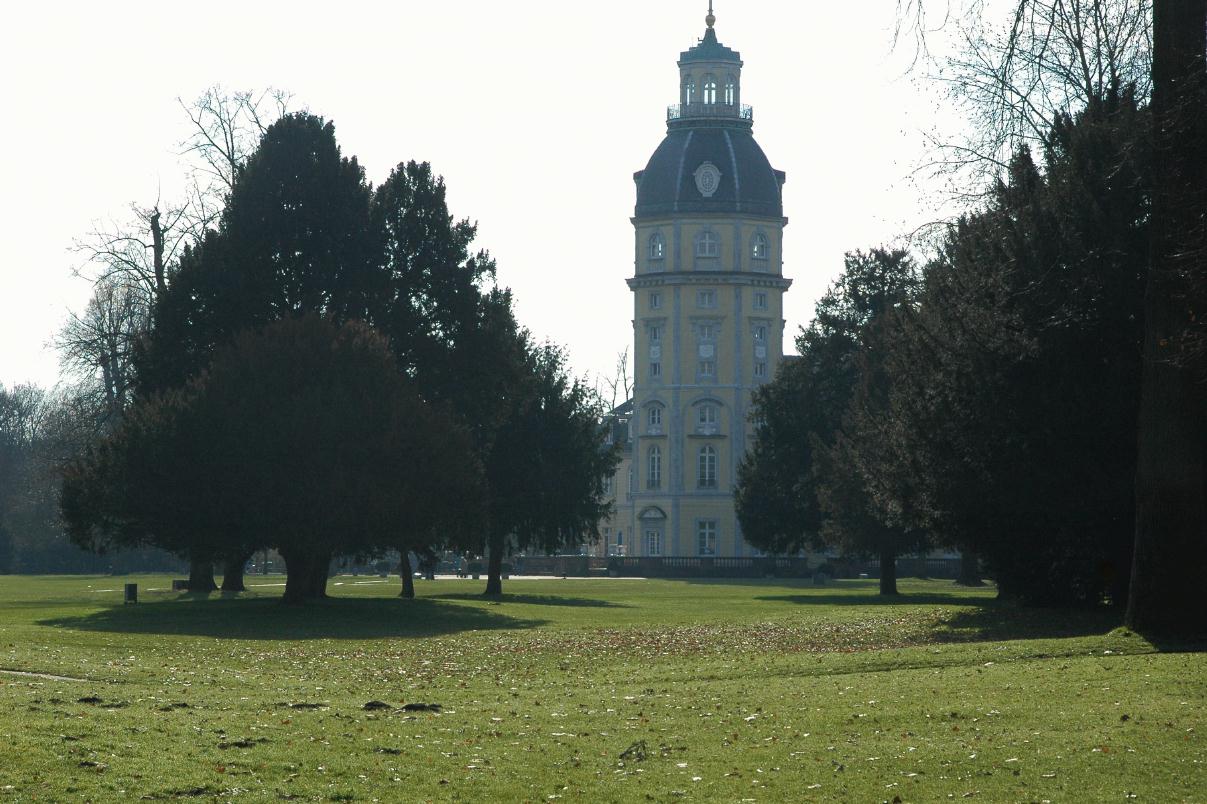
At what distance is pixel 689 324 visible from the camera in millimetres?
127875

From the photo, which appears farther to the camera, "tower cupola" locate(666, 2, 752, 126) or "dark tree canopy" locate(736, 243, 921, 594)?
"tower cupola" locate(666, 2, 752, 126)

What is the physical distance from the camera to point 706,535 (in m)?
129

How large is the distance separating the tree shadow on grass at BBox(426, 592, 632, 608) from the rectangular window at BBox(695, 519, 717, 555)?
5930 centimetres

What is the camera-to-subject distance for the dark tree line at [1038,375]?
34.6 m

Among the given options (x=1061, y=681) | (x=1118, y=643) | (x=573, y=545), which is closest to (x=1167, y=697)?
(x=1061, y=681)

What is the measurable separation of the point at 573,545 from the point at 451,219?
16.4m

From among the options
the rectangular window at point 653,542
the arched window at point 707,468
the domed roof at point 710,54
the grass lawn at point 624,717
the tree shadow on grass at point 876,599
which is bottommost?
the grass lawn at point 624,717

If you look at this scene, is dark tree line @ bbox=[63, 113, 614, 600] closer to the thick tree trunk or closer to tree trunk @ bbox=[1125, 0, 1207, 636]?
the thick tree trunk

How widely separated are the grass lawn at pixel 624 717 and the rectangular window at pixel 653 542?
92.9m

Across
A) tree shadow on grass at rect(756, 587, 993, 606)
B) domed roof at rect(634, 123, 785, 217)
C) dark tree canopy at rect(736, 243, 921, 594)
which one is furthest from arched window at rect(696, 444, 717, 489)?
tree shadow on grass at rect(756, 587, 993, 606)

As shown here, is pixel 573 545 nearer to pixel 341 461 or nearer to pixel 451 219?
pixel 451 219

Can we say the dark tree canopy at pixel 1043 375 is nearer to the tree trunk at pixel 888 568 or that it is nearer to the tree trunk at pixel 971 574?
the tree trunk at pixel 888 568

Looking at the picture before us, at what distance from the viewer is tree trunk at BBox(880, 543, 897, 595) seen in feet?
205

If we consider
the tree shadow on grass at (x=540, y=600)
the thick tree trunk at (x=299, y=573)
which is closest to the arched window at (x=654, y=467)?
the tree shadow on grass at (x=540, y=600)
